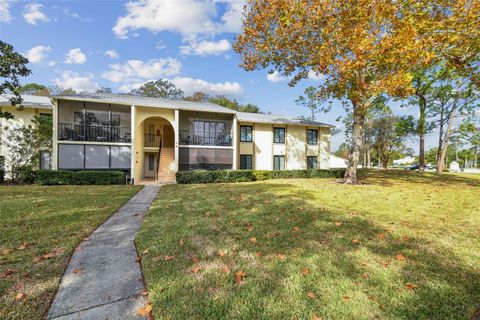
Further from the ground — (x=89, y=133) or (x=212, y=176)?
(x=89, y=133)

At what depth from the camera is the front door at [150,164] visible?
20152 millimetres

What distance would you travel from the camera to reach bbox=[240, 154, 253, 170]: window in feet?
67.7

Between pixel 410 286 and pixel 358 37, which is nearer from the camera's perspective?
pixel 410 286

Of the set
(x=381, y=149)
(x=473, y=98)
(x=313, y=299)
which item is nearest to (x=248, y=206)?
(x=313, y=299)

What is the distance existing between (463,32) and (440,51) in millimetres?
965

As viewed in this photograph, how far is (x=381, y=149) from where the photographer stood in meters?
37.8

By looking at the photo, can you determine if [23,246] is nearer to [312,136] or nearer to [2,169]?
[2,169]

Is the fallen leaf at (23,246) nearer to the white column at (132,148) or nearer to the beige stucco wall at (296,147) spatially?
the white column at (132,148)

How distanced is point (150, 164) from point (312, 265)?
1944 centimetres

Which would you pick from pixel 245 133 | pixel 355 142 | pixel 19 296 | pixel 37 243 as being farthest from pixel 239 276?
pixel 245 133

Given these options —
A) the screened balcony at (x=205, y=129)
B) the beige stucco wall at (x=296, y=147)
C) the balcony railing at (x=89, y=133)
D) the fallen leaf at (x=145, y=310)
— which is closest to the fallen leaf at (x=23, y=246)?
the fallen leaf at (x=145, y=310)

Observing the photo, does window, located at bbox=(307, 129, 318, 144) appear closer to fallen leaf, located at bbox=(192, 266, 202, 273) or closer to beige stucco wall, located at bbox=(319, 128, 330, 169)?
beige stucco wall, located at bbox=(319, 128, 330, 169)

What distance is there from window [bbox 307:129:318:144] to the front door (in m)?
15.2

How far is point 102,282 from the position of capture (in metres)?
2.97
